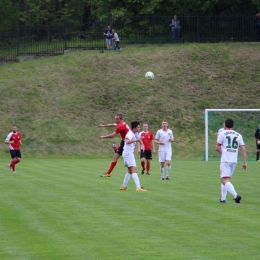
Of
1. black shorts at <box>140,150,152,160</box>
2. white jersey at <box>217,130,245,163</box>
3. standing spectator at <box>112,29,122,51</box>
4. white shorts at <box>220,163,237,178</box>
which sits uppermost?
standing spectator at <box>112,29,122,51</box>

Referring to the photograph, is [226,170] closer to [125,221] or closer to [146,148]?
[125,221]

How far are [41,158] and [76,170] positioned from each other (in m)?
10.9

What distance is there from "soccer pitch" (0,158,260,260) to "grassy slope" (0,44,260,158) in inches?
769

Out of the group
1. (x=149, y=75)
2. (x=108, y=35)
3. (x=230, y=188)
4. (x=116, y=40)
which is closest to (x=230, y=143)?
(x=230, y=188)

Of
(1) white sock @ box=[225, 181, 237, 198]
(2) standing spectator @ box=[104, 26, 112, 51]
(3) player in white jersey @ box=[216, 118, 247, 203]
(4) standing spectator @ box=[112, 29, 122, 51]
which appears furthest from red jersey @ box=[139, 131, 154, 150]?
(4) standing spectator @ box=[112, 29, 122, 51]

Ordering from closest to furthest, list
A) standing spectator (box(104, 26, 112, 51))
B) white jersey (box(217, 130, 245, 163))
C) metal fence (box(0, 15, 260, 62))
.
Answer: white jersey (box(217, 130, 245, 163)) → standing spectator (box(104, 26, 112, 51)) → metal fence (box(0, 15, 260, 62))

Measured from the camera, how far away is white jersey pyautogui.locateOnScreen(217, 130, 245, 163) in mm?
15430

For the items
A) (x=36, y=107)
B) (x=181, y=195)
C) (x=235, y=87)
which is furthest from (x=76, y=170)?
(x=235, y=87)

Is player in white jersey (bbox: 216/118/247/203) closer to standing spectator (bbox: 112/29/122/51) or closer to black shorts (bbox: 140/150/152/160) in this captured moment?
black shorts (bbox: 140/150/152/160)

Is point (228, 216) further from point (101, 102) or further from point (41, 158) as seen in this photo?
point (101, 102)

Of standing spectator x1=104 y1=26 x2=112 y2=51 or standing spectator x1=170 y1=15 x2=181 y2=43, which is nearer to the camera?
standing spectator x1=104 y1=26 x2=112 y2=51

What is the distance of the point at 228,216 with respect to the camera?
44.5 feet

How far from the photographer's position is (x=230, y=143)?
50.8 ft

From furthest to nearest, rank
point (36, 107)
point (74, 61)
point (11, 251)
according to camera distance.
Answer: point (74, 61)
point (36, 107)
point (11, 251)
